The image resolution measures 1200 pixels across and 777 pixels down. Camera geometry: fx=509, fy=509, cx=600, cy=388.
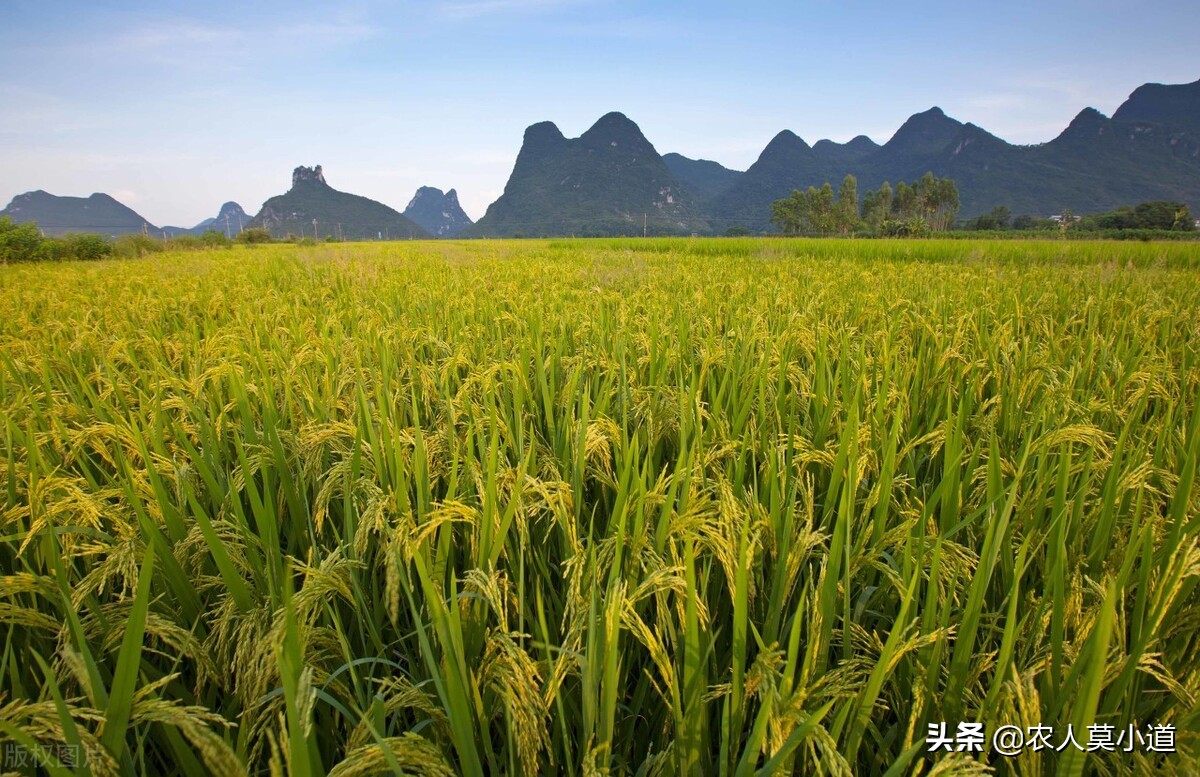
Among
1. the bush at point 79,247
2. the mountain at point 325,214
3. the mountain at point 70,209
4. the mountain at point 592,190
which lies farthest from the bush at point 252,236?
the mountain at point 70,209

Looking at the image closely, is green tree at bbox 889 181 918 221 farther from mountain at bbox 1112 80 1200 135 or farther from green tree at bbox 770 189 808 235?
mountain at bbox 1112 80 1200 135

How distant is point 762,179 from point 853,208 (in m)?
91.4

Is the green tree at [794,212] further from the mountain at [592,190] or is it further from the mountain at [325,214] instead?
the mountain at [325,214]

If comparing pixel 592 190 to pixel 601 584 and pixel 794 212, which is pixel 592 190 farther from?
pixel 601 584

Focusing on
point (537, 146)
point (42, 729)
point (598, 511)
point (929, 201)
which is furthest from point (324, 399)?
point (537, 146)

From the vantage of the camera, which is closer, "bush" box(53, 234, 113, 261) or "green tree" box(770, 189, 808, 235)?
"bush" box(53, 234, 113, 261)

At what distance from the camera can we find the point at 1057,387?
6.16ft

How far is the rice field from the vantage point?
680 millimetres

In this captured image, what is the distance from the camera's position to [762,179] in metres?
149

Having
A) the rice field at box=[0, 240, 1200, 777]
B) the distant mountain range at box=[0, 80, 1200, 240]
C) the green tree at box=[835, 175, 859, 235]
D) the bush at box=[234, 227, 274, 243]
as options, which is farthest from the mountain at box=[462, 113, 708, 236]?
the rice field at box=[0, 240, 1200, 777]

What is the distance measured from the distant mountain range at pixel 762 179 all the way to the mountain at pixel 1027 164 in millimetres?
406

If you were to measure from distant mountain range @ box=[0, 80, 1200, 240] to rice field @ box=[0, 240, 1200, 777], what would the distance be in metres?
95.4

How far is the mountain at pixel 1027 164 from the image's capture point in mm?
113250

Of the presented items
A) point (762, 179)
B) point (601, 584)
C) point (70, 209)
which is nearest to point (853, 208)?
point (601, 584)
